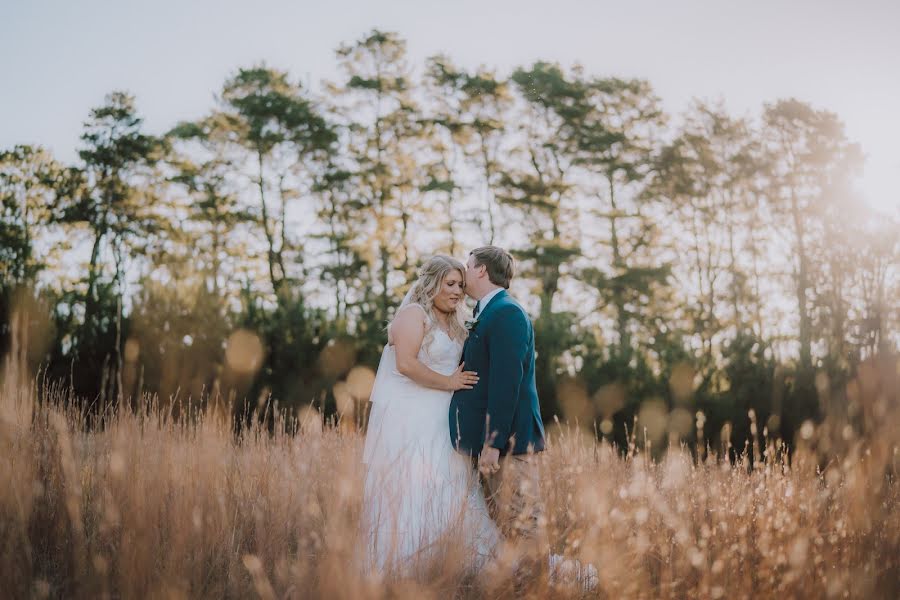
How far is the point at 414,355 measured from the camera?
4617mm

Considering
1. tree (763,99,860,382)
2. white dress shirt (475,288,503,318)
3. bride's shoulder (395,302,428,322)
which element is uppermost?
tree (763,99,860,382)

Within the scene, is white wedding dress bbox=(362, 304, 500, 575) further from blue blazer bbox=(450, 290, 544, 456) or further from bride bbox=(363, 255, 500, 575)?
blue blazer bbox=(450, 290, 544, 456)

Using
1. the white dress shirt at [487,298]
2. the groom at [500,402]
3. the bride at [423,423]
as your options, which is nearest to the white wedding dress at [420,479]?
the bride at [423,423]

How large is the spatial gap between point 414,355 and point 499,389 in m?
0.63

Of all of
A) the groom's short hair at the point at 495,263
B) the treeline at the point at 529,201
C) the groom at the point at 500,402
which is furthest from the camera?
the treeline at the point at 529,201

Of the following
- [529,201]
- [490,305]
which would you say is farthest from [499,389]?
[529,201]

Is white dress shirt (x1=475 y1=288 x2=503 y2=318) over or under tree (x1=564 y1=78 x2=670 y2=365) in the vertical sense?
under

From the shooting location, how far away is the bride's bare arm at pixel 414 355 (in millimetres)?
4594

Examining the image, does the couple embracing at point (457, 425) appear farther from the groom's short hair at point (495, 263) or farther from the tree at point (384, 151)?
the tree at point (384, 151)

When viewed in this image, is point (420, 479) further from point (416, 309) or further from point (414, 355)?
point (416, 309)

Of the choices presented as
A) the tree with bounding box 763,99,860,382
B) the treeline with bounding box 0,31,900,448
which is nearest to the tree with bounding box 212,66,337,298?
the treeline with bounding box 0,31,900,448

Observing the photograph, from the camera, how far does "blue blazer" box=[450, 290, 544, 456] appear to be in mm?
4270

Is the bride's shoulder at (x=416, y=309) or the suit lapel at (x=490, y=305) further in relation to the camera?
the bride's shoulder at (x=416, y=309)

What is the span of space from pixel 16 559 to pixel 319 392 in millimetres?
7488
